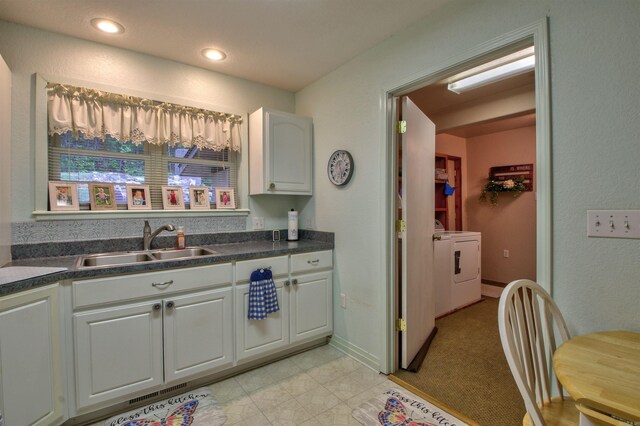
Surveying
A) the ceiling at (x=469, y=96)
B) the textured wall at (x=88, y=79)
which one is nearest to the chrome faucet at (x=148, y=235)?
the textured wall at (x=88, y=79)

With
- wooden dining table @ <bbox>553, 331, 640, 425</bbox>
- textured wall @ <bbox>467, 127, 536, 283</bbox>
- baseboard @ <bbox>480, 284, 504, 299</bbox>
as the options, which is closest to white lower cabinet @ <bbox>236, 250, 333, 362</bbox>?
wooden dining table @ <bbox>553, 331, 640, 425</bbox>

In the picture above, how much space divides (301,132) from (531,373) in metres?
2.37

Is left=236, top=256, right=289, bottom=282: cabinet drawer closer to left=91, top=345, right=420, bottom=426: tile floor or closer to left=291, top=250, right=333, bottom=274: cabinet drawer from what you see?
left=291, top=250, right=333, bottom=274: cabinet drawer

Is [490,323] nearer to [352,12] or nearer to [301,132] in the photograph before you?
[301,132]

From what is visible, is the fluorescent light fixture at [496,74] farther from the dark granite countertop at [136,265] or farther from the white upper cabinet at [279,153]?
the dark granite countertop at [136,265]

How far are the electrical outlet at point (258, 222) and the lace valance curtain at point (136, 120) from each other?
67 cm

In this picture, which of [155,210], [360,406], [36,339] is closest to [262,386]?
[360,406]

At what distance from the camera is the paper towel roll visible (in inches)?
114

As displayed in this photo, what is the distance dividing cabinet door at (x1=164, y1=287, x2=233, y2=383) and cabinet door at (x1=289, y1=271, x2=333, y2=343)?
1.71 feet

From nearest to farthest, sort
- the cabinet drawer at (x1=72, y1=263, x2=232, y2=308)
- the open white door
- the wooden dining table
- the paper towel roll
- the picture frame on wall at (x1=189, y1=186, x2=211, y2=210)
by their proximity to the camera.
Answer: the wooden dining table < the cabinet drawer at (x1=72, y1=263, x2=232, y2=308) < the open white door < the picture frame on wall at (x1=189, y1=186, x2=211, y2=210) < the paper towel roll

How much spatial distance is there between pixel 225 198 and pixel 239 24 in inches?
54.8

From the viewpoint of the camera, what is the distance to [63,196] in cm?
212

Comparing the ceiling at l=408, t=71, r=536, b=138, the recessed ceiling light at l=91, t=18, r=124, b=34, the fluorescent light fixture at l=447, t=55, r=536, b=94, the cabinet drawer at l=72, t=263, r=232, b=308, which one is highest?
the recessed ceiling light at l=91, t=18, r=124, b=34

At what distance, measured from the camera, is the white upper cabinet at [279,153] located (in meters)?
2.66
